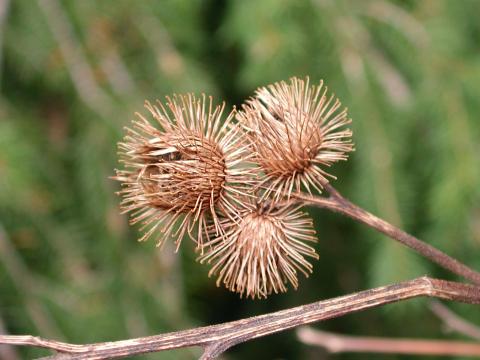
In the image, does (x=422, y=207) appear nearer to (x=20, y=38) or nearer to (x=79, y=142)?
(x=79, y=142)

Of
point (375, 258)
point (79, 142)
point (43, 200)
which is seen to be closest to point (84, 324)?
point (43, 200)

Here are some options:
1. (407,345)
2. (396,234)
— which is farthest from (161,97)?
(396,234)

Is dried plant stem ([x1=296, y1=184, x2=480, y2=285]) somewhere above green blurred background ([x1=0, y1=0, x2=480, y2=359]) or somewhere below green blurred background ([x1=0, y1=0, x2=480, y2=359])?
below

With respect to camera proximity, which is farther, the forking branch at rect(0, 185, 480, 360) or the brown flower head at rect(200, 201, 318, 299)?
the brown flower head at rect(200, 201, 318, 299)

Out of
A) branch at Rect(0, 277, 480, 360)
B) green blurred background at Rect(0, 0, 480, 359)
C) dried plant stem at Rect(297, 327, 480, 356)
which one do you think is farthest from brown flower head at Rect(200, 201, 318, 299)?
green blurred background at Rect(0, 0, 480, 359)

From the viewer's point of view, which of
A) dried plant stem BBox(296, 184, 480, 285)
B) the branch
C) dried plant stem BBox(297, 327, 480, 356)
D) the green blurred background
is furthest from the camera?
the green blurred background

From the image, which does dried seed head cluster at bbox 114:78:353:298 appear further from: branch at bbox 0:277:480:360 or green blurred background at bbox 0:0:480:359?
green blurred background at bbox 0:0:480:359
